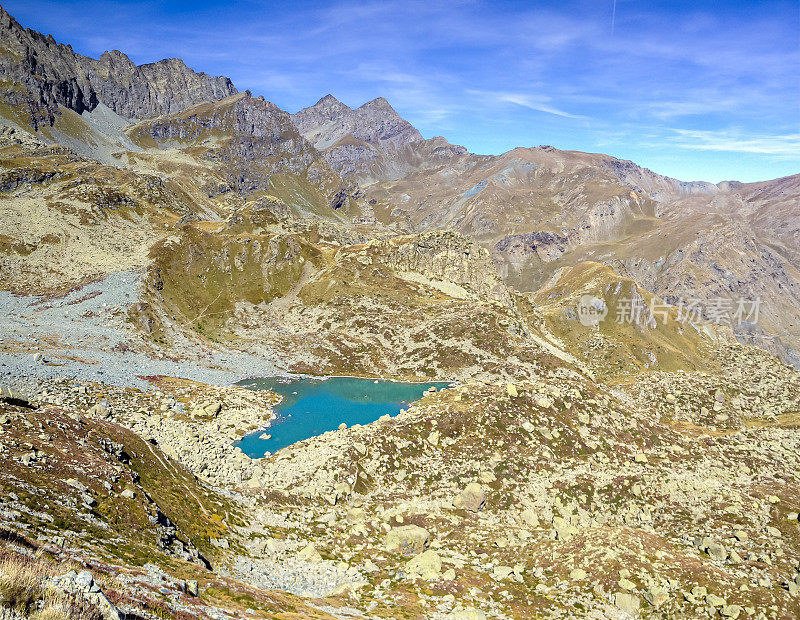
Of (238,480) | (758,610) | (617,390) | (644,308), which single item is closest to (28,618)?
(758,610)

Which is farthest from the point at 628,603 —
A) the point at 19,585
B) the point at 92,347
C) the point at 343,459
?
the point at 92,347

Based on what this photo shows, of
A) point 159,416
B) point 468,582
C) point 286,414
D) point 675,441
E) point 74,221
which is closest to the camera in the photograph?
point 468,582

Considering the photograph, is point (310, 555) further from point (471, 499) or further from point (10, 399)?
point (10, 399)

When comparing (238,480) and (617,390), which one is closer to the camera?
(238,480)

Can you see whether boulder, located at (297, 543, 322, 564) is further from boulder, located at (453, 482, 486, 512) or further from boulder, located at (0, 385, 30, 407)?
boulder, located at (0, 385, 30, 407)

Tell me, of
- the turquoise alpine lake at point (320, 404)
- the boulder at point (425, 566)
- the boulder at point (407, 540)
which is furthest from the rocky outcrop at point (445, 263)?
the boulder at point (425, 566)

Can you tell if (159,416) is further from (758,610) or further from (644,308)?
(644,308)

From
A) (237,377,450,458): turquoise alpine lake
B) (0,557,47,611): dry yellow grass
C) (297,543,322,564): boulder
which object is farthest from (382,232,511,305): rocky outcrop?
(0,557,47,611): dry yellow grass
